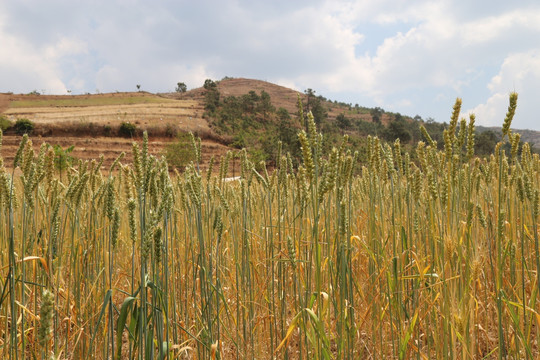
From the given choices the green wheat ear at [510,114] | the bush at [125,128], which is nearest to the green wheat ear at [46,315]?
the green wheat ear at [510,114]

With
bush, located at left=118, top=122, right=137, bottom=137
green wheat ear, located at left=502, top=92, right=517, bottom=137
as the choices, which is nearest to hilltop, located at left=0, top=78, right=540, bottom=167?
bush, located at left=118, top=122, right=137, bottom=137

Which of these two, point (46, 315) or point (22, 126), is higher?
point (22, 126)

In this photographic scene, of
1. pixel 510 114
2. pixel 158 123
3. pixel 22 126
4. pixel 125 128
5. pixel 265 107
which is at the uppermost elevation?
pixel 265 107

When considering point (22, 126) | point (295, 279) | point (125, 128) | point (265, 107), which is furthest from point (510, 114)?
point (265, 107)

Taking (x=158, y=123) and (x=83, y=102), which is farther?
(x=83, y=102)

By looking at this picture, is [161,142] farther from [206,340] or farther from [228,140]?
[206,340]

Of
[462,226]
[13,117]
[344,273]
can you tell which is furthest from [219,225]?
[13,117]

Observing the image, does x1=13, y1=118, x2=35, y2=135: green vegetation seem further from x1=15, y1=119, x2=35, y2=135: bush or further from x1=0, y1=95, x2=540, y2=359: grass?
x1=0, y1=95, x2=540, y2=359: grass

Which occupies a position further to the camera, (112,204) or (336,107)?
(336,107)

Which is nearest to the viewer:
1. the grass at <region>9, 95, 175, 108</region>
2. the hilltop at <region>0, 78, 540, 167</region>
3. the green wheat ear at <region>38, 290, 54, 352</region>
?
the green wheat ear at <region>38, 290, 54, 352</region>

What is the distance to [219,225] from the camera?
1418 millimetres

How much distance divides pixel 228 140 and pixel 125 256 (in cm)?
4035

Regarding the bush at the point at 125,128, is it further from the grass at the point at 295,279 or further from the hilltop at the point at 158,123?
the grass at the point at 295,279

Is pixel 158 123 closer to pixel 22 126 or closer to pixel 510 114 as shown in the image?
pixel 22 126
